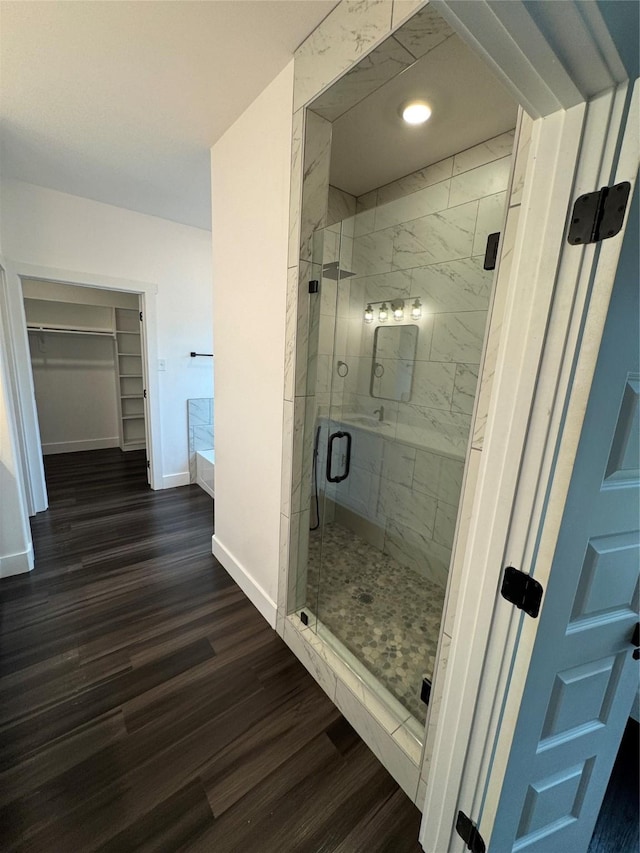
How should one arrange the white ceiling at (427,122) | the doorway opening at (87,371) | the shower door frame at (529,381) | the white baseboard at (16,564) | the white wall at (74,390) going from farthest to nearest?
the white wall at (74,390) < the doorway opening at (87,371) < the white baseboard at (16,564) < the white ceiling at (427,122) < the shower door frame at (529,381)

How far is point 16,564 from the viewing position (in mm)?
2277

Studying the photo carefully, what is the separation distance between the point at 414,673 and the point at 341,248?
2415 millimetres

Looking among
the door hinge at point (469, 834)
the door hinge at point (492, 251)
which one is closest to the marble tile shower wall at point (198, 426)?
the door hinge at point (492, 251)

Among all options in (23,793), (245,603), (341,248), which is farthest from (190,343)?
(23,793)

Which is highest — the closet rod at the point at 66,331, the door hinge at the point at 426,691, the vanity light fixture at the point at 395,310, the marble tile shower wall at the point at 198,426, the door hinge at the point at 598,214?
the vanity light fixture at the point at 395,310

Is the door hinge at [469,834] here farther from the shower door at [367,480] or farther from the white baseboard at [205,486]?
the white baseboard at [205,486]

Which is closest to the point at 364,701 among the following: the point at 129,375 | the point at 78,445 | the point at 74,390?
the point at 129,375

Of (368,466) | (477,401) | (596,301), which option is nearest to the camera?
(596,301)

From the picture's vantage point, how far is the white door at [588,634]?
67 centimetres

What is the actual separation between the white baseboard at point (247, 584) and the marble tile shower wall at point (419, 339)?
2.66 feet

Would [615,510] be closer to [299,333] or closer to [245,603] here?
[299,333]

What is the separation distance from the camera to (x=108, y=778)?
1215 millimetres

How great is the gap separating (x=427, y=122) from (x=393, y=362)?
1458 millimetres

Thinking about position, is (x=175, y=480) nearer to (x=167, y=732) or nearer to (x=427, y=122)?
(x=167, y=732)
